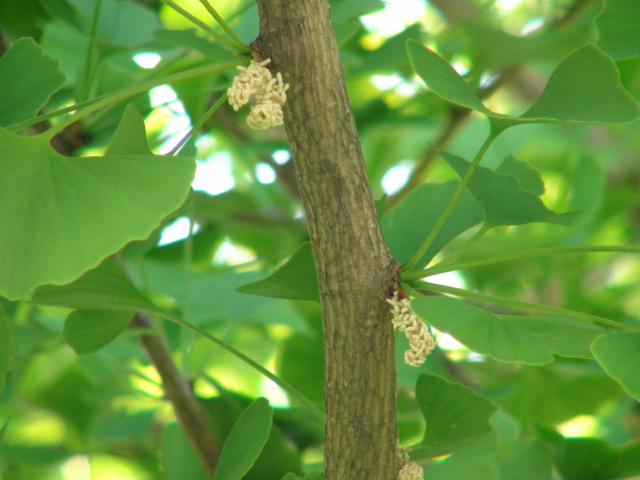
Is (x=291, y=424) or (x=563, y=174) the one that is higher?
(x=563, y=174)

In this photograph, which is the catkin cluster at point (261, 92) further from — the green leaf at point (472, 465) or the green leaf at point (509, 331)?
the green leaf at point (472, 465)

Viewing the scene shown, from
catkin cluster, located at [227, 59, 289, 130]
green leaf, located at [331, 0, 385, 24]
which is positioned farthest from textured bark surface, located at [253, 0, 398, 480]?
green leaf, located at [331, 0, 385, 24]

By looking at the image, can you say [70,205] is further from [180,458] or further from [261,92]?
[180,458]

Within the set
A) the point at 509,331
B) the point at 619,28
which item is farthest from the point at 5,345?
the point at 619,28

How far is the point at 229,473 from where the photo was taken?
40 centimetres

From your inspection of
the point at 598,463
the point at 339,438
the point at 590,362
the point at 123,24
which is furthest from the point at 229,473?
the point at 590,362

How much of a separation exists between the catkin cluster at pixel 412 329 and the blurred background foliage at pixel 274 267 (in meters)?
0.17

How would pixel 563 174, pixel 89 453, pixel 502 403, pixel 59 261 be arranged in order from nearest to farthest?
A: pixel 59 261
pixel 502 403
pixel 89 453
pixel 563 174

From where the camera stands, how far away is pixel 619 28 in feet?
1.32

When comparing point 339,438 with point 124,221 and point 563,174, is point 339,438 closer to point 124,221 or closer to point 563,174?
point 124,221

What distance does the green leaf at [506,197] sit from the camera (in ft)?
1.28

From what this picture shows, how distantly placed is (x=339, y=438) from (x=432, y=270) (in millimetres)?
108

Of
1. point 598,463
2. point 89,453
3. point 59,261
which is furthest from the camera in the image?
point 89,453

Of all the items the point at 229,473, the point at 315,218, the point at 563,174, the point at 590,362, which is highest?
the point at 563,174
